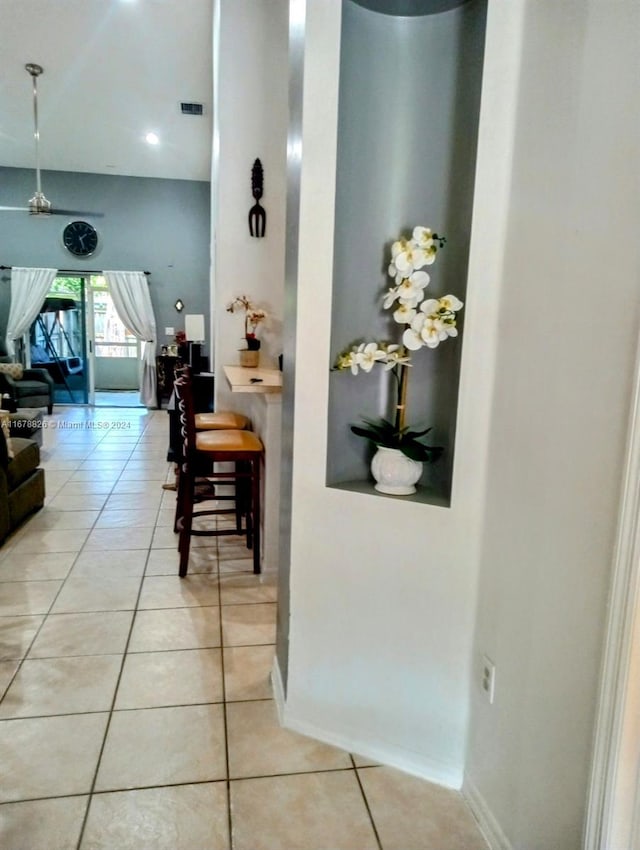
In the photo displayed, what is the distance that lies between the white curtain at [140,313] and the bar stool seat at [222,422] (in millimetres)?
5315

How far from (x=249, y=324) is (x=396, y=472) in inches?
110

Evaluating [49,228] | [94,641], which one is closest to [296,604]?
[94,641]

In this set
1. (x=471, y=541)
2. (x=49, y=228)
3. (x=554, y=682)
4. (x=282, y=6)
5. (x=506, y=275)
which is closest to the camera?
(x=554, y=682)

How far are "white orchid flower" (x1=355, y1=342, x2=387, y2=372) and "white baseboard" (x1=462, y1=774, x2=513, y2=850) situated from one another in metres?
1.28

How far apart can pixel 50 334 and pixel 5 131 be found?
3170 mm

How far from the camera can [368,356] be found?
175 cm

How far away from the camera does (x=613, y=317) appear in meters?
1.15

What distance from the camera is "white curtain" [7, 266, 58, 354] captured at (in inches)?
346

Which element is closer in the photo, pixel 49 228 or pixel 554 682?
pixel 554 682

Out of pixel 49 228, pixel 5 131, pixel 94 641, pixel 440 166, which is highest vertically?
pixel 5 131

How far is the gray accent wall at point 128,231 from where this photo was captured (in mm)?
8750

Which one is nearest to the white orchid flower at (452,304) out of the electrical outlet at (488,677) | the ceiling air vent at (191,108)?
the electrical outlet at (488,677)

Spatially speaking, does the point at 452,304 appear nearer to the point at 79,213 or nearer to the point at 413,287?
the point at 413,287

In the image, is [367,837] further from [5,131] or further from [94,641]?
[5,131]
